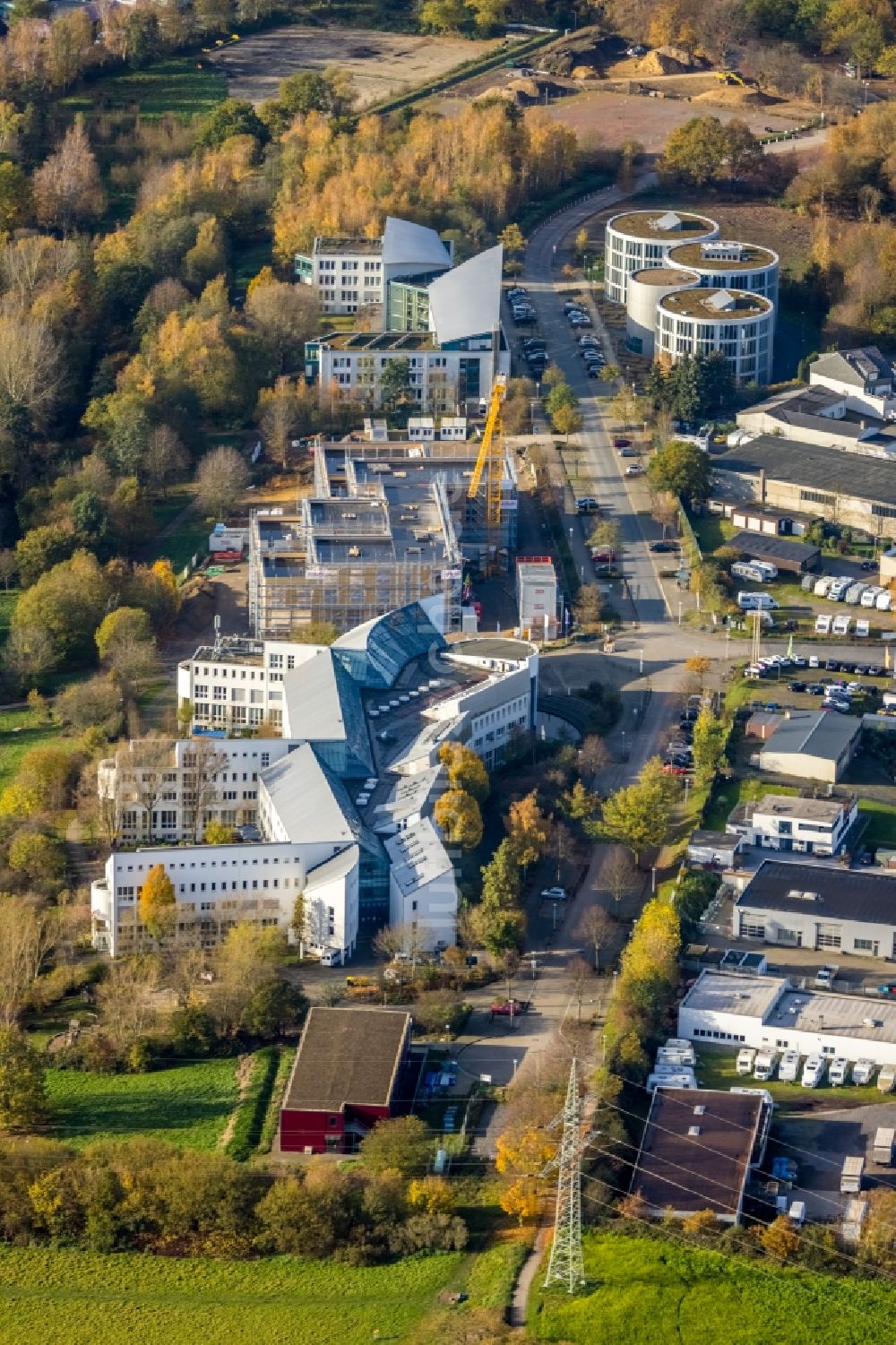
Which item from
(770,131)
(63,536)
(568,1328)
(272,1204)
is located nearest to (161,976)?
(272,1204)

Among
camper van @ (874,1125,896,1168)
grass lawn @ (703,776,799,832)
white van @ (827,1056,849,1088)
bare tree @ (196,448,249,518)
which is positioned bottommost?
bare tree @ (196,448,249,518)

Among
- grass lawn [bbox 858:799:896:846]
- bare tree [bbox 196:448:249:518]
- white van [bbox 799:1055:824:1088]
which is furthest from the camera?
bare tree [bbox 196:448:249:518]

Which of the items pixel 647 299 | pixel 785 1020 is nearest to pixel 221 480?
pixel 647 299

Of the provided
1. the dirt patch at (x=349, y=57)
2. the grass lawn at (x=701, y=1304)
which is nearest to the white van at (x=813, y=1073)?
the grass lawn at (x=701, y=1304)

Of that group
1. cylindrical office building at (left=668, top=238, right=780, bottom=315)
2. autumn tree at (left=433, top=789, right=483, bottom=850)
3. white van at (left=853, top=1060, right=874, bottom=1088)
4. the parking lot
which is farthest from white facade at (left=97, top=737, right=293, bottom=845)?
cylindrical office building at (left=668, top=238, right=780, bottom=315)

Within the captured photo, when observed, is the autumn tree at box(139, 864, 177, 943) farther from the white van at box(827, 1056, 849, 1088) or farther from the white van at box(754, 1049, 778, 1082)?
the white van at box(827, 1056, 849, 1088)

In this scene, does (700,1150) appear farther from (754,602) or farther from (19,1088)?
(754,602)
